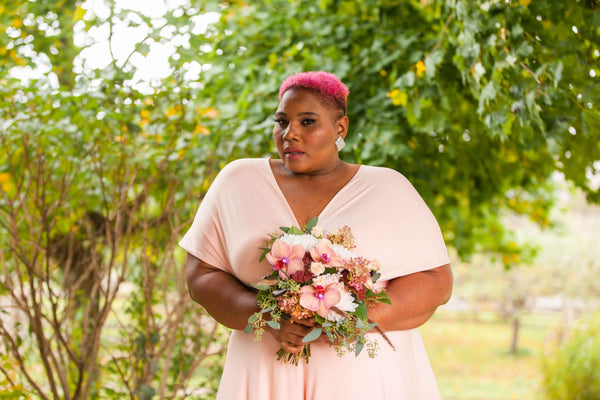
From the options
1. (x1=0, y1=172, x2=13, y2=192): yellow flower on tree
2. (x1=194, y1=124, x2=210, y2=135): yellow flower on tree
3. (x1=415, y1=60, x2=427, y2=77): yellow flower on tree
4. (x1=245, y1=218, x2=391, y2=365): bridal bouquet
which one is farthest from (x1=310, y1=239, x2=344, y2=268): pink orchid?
(x1=0, y1=172, x2=13, y2=192): yellow flower on tree

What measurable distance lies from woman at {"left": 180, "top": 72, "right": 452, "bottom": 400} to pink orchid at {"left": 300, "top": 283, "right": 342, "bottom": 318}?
0.96 feet

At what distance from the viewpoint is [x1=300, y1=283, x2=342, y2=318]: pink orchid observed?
65.2 inches

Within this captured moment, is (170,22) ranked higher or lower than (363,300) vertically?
higher

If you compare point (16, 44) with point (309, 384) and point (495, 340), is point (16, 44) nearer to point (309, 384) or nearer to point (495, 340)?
point (309, 384)

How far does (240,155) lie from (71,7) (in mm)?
1623

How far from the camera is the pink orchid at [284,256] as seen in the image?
1720 mm

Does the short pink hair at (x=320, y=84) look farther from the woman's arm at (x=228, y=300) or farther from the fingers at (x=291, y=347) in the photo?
the fingers at (x=291, y=347)

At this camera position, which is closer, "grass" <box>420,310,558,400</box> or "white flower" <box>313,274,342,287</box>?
"white flower" <box>313,274,342,287</box>

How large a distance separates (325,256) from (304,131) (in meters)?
0.55

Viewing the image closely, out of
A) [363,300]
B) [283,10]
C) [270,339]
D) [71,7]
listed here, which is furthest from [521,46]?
[71,7]

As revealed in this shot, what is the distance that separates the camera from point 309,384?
1965 mm

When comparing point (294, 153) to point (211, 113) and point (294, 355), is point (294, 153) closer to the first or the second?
point (294, 355)

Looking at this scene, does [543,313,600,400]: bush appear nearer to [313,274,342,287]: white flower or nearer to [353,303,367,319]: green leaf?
[353,303,367,319]: green leaf

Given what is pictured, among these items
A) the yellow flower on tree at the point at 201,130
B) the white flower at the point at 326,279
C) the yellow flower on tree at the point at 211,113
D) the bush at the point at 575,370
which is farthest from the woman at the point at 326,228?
the bush at the point at 575,370
